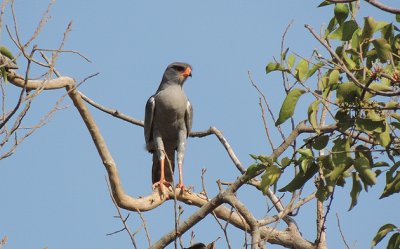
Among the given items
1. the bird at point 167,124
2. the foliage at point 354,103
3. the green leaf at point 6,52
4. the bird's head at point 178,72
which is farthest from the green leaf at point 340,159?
the bird's head at point 178,72

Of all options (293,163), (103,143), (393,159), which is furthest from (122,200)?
(393,159)

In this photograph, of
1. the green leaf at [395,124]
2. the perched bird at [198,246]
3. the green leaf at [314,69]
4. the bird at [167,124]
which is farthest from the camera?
the bird at [167,124]

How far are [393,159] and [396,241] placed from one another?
0.43 meters

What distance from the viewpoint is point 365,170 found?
3420mm

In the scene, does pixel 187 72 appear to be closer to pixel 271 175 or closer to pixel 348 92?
pixel 271 175

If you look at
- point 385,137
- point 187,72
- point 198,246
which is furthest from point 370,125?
point 187,72

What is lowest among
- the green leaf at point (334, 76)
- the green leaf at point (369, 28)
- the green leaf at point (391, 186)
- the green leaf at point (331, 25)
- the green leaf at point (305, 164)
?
the green leaf at point (391, 186)

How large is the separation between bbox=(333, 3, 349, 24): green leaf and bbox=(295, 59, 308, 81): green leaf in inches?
10.9

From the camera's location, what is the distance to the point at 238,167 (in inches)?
258

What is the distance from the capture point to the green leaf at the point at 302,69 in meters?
3.50

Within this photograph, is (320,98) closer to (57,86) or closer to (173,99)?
(57,86)

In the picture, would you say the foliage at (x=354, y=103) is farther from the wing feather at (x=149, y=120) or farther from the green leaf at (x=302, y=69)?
the wing feather at (x=149, y=120)

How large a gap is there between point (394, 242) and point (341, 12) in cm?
122

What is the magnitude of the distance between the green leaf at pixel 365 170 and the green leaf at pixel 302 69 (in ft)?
1.67
